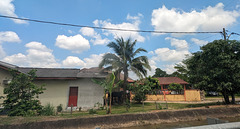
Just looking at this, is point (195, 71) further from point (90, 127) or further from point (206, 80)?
point (90, 127)

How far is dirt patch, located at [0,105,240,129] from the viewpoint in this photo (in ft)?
18.8

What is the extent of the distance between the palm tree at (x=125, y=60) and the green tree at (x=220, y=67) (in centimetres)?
532

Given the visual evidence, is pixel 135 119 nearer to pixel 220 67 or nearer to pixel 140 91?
pixel 140 91

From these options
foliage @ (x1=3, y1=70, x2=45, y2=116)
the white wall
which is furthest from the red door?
foliage @ (x1=3, y1=70, x2=45, y2=116)

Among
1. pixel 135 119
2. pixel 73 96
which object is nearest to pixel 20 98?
pixel 73 96

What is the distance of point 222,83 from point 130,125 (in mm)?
7577

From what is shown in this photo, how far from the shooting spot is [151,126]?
6.71 m

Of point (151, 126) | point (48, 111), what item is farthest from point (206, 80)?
point (48, 111)

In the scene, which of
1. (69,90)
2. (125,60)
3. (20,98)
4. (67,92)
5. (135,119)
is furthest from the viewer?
(125,60)

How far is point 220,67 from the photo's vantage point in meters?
9.07

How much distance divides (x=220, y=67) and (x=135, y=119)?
7.69m

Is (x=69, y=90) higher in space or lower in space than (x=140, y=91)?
higher

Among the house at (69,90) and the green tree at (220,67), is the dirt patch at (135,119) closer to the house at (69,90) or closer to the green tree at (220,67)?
the green tree at (220,67)

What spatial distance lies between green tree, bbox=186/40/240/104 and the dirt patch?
5.43ft
